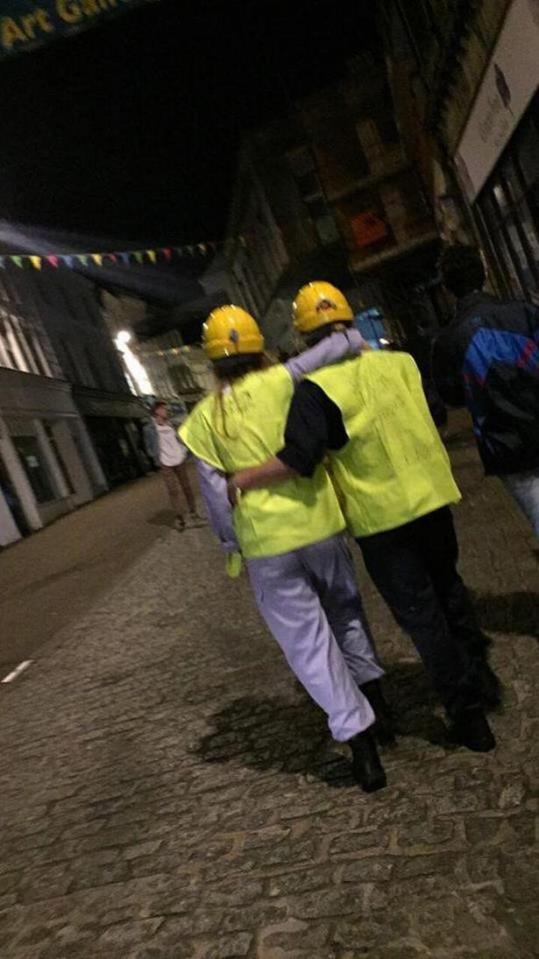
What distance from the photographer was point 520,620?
403 cm

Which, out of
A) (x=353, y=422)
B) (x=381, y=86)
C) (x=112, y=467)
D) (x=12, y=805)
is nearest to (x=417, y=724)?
(x=353, y=422)

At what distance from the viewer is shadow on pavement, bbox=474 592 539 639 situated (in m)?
3.94

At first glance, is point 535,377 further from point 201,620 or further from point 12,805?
point 201,620

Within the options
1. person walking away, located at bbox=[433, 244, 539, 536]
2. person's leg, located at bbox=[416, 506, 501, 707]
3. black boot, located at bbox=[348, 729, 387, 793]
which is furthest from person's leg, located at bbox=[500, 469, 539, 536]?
black boot, located at bbox=[348, 729, 387, 793]

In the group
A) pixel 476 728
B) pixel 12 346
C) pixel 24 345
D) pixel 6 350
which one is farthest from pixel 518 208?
pixel 24 345

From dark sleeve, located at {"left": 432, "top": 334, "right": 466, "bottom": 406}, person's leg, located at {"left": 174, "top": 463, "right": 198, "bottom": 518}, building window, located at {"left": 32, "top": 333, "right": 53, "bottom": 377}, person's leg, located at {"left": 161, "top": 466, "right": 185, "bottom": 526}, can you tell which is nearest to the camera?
dark sleeve, located at {"left": 432, "top": 334, "right": 466, "bottom": 406}

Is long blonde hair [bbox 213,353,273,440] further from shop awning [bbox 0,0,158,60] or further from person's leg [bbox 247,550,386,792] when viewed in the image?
shop awning [bbox 0,0,158,60]

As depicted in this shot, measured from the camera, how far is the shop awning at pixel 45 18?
566 cm

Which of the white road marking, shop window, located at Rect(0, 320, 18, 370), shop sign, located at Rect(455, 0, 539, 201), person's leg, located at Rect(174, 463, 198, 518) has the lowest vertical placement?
the white road marking

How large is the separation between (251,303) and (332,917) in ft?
127

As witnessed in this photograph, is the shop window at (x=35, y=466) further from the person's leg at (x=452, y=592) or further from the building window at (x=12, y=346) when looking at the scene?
the person's leg at (x=452, y=592)

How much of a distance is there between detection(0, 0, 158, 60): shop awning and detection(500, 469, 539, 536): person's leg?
16.3 feet

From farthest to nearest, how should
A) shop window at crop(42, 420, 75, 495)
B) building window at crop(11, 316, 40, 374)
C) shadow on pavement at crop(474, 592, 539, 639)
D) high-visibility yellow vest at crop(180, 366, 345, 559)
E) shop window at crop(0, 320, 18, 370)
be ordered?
building window at crop(11, 316, 40, 374)
shop window at crop(42, 420, 75, 495)
shop window at crop(0, 320, 18, 370)
shadow on pavement at crop(474, 592, 539, 639)
high-visibility yellow vest at crop(180, 366, 345, 559)

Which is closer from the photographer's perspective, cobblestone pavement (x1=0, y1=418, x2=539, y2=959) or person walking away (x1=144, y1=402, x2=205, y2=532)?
cobblestone pavement (x1=0, y1=418, x2=539, y2=959)
